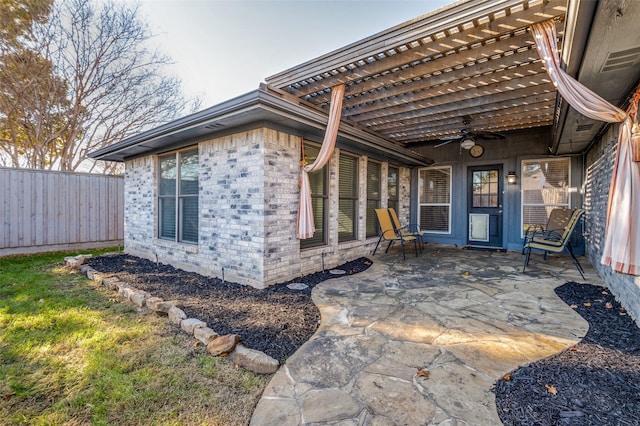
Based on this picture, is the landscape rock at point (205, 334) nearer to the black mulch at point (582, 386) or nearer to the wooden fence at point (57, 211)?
the black mulch at point (582, 386)

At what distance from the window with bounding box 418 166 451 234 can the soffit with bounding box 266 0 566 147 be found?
7.14 feet

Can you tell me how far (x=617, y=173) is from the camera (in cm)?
234

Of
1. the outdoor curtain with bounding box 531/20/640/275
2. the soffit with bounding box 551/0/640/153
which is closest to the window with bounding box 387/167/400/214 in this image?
the soffit with bounding box 551/0/640/153

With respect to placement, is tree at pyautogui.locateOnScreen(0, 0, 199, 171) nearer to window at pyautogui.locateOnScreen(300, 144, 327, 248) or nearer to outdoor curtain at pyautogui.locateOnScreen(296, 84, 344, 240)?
window at pyautogui.locateOnScreen(300, 144, 327, 248)

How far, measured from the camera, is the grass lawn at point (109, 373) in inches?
62.5

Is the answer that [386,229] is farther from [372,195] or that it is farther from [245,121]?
[245,121]

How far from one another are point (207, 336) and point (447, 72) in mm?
3917

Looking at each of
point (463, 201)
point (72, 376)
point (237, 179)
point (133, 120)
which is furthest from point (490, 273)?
point (133, 120)

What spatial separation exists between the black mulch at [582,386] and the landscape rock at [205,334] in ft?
6.61

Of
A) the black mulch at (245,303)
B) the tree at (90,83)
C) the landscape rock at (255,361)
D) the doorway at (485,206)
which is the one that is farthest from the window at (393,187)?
the tree at (90,83)

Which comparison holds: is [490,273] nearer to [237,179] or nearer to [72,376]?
[237,179]

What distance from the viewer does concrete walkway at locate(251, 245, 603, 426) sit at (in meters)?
1.59

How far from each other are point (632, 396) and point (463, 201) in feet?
20.2

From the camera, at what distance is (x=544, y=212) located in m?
6.54
